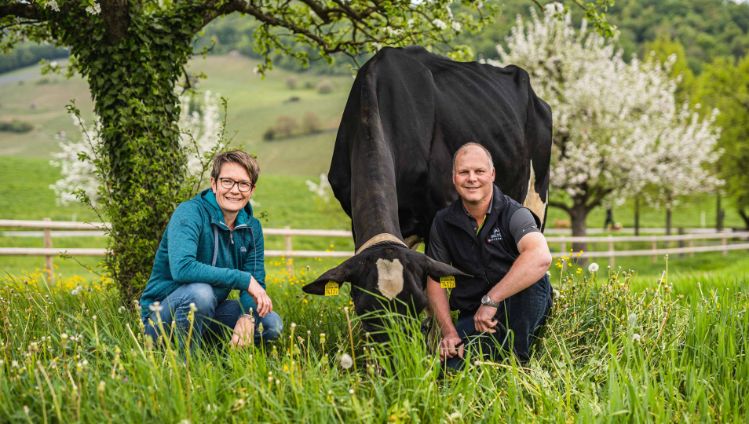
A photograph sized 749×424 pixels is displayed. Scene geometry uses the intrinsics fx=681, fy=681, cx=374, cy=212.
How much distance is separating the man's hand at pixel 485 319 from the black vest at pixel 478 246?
225 millimetres

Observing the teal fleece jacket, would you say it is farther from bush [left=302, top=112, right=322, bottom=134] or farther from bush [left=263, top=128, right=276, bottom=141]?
bush [left=263, top=128, right=276, bottom=141]

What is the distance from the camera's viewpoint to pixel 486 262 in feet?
14.0

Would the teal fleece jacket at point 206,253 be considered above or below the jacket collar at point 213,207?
below

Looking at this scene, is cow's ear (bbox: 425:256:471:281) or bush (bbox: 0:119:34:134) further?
bush (bbox: 0:119:34:134)

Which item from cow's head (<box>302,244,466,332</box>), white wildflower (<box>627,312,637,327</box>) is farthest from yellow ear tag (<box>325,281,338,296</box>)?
white wildflower (<box>627,312,637,327</box>)

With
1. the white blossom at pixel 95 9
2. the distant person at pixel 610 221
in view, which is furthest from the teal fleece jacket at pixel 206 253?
the distant person at pixel 610 221

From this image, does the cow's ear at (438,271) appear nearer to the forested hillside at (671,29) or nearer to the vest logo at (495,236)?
the vest logo at (495,236)

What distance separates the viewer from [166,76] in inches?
258

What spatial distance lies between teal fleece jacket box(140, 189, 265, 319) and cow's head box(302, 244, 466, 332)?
68 cm

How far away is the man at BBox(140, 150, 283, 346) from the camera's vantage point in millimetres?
3994

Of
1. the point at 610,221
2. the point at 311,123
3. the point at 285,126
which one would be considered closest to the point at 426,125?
the point at 610,221

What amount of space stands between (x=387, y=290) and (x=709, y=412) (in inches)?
68.4

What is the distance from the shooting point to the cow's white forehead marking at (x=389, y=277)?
11.7 ft

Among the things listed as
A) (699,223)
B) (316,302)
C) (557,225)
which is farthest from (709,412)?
(699,223)
